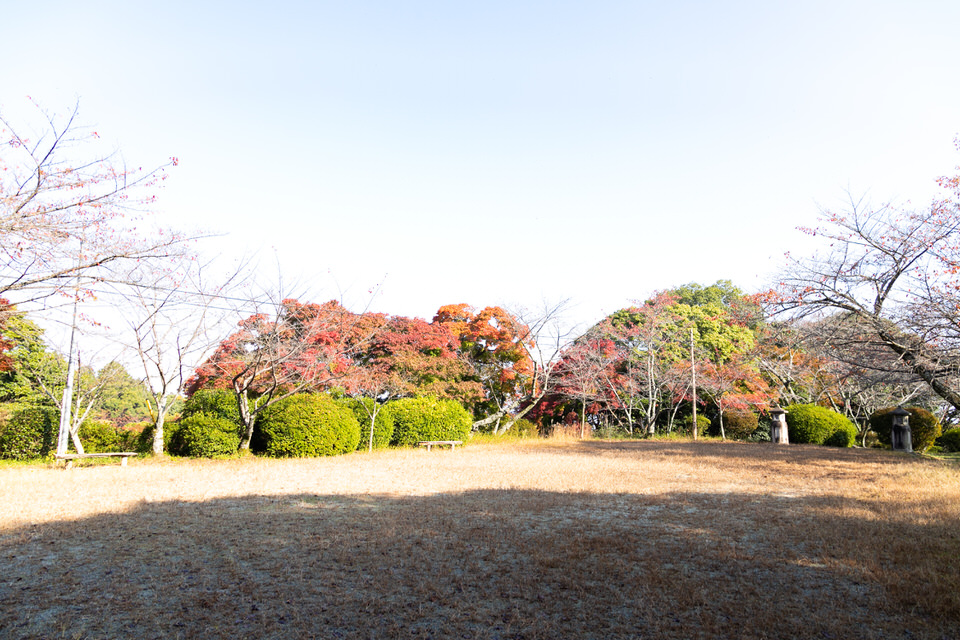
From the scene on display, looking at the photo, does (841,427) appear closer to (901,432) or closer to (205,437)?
(901,432)

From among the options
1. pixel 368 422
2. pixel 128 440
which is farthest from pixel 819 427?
pixel 128 440

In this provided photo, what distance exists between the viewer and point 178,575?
387cm

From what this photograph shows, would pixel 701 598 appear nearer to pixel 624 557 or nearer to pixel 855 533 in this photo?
pixel 624 557

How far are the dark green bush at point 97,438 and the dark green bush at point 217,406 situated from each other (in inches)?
60.7

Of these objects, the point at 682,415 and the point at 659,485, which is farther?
the point at 682,415

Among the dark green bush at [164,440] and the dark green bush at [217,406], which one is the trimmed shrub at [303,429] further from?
the dark green bush at [164,440]

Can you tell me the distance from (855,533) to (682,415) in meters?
17.5

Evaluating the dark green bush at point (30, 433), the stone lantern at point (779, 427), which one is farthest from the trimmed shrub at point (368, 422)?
the stone lantern at point (779, 427)

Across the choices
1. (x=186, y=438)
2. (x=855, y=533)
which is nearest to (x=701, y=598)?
(x=855, y=533)

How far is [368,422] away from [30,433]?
23.0 ft

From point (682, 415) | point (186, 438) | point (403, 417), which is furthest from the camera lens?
point (682, 415)

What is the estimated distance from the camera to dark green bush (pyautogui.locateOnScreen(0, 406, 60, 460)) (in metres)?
11.6

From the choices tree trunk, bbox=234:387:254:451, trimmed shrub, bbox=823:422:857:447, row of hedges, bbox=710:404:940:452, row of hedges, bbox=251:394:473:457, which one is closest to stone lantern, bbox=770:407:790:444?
row of hedges, bbox=710:404:940:452

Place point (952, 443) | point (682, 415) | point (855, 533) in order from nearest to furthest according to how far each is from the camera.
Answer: point (855, 533) → point (952, 443) → point (682, 415)
